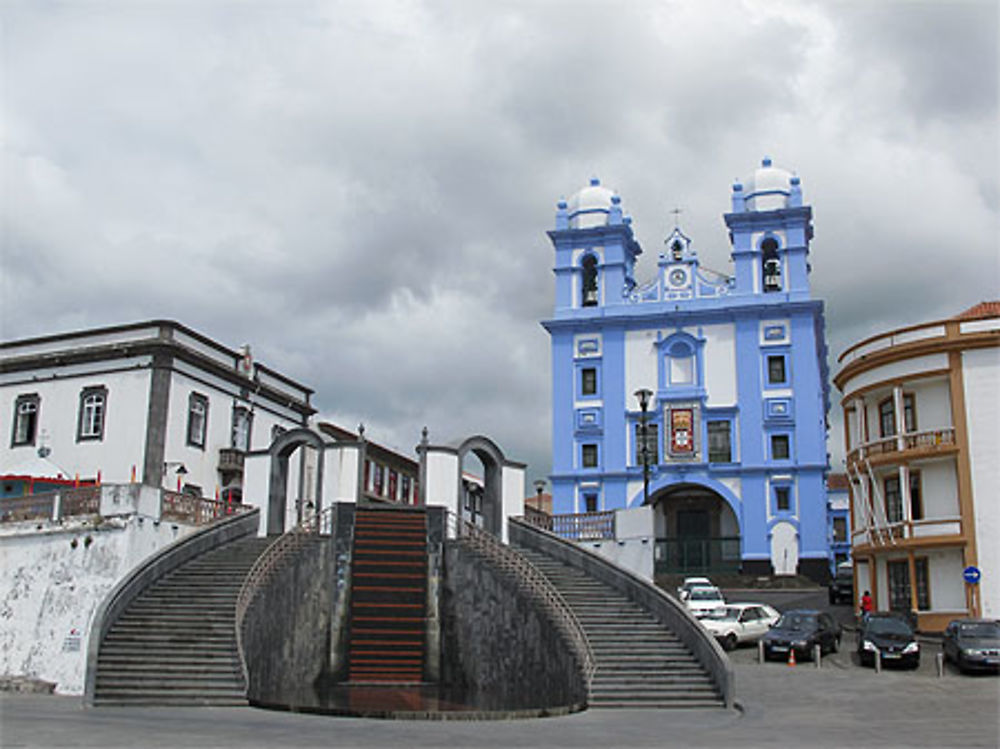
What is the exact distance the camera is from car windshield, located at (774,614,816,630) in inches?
1031

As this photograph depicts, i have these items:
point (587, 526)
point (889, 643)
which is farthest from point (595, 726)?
point (587, 526)

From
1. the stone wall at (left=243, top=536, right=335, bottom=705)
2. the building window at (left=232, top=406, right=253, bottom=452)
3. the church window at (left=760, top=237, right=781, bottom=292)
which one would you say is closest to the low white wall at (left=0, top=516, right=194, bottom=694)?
the stone wall at (left=243, top=536, right=335, bottom=705)

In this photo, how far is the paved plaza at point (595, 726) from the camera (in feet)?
44.7

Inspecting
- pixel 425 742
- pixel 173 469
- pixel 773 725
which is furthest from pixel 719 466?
pixel 425 742

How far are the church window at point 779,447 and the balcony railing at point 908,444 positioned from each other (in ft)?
48.6

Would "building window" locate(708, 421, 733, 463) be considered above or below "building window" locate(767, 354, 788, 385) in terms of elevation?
below

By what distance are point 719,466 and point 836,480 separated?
38982 millimetres

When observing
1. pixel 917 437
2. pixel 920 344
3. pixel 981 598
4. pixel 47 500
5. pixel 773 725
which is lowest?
pixel 773 725

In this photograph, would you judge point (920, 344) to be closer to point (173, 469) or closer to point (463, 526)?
point (463, 526)

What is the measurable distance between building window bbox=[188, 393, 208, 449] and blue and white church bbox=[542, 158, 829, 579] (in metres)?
20.1

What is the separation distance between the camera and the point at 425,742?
1366cm

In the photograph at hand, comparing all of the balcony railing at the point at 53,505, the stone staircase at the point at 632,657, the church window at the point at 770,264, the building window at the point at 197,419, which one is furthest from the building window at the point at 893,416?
the balcony railing at the point at 53,505

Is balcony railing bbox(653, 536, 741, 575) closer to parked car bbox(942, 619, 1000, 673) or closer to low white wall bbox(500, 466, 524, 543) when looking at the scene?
low white wall bbox(500, 466, 524, 543)

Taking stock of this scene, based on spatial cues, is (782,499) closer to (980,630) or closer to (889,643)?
(889,643)
